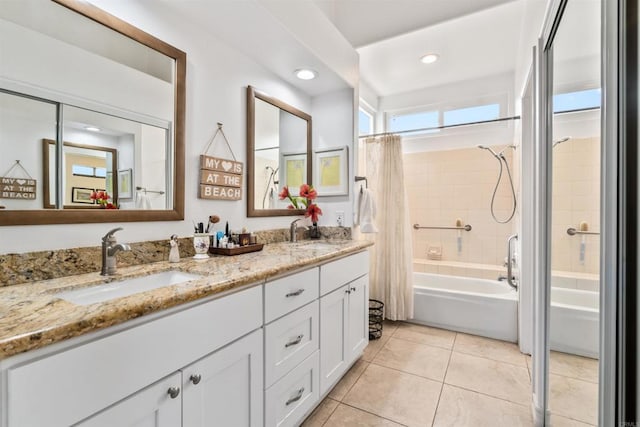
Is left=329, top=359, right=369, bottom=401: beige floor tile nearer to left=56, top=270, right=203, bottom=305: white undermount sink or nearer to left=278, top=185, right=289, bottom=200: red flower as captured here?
left=56, top=270, right=203, bottom=305: white undermount sink

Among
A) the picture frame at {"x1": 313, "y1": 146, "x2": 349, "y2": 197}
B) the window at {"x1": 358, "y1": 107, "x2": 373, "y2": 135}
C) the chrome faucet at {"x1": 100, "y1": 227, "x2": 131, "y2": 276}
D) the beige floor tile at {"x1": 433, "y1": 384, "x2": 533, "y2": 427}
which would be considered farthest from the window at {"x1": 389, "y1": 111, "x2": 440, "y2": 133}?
the chrome faucet at {"x1": 100, "y1": 227, "x2": 131, "y2": 276}

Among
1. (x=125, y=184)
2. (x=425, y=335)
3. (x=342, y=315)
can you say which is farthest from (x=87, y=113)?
(x=425, y=335)

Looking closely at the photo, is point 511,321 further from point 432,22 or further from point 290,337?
point 432,22

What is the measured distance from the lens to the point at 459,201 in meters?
3.51

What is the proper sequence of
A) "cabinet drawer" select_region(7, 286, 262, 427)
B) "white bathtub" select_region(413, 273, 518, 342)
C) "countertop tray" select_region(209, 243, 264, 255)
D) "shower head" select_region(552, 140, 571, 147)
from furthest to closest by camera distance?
"white bathtub" select_region(413, 273, 518, 342), "countertop tray" select_region(209, 243, 264, 255), "shower head" select_region(552, 140, 571, 147), "cabinet drawer" select_region(7, 286, 262, 427)

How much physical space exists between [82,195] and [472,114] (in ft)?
12.2

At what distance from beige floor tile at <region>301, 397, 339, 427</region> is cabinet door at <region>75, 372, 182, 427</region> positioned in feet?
3.02

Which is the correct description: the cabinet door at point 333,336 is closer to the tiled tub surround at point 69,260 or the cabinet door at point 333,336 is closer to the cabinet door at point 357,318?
the cabinet door at point 357,318

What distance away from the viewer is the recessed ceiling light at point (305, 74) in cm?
215

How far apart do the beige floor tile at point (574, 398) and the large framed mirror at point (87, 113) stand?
178cm

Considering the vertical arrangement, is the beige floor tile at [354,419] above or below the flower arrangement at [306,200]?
below

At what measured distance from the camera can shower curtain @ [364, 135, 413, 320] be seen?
2.84 metres

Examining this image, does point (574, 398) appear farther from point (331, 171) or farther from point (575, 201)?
point (331, 171)

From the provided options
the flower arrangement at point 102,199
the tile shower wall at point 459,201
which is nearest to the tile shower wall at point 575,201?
the flower arrangement at point 102,199
